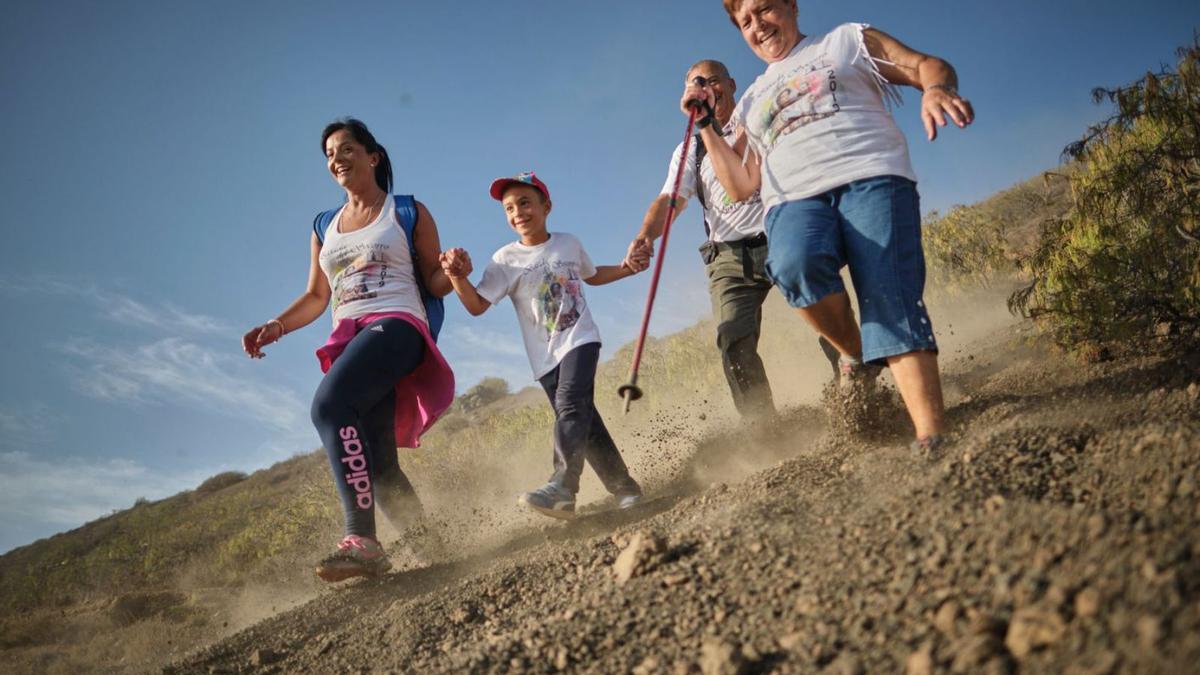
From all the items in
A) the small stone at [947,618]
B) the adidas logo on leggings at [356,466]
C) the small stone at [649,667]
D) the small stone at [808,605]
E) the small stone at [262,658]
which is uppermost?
the adidas logo on leggings at [356,466]

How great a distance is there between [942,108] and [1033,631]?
2.05m

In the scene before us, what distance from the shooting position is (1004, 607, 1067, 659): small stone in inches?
51.1

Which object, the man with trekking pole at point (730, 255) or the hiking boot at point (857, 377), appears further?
the man with trekking pole at point (730, 255)

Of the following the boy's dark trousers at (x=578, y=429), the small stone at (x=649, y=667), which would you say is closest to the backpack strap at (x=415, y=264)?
the boy's dark trousers at (x=578, y=429)

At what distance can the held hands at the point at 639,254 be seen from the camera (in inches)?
184

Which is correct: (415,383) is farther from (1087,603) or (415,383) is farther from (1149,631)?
(1149,631)

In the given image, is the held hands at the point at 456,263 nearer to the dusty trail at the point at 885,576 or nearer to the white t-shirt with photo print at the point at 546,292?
the white t-shirt with photo print at the point at 546,292

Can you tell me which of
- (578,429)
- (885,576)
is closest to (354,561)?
(578,429)

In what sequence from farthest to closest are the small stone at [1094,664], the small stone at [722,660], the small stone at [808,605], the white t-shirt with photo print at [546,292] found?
the white t-shirt with photo print at [546,292], the small stone at [808,605], the small stone at [722,660], the small stone at [1094,664]

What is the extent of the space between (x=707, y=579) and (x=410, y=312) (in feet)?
8.69

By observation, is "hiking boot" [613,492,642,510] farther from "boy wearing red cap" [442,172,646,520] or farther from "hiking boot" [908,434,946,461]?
"hiking boot" [908,434,946,461]

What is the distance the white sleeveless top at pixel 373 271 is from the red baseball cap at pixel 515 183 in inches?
27.6

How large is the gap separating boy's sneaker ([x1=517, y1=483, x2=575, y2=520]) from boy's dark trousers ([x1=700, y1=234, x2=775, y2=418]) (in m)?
1.22

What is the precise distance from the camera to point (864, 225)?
9.70 ft
